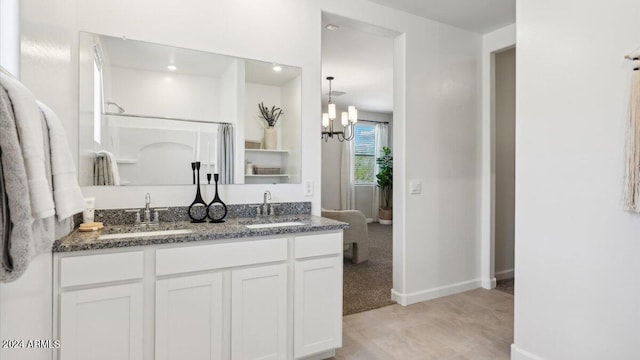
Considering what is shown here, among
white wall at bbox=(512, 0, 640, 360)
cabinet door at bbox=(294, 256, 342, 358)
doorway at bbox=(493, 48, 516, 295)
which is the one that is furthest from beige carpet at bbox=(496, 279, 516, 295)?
cabinet door at bbox=(294, 256, 342, 358)

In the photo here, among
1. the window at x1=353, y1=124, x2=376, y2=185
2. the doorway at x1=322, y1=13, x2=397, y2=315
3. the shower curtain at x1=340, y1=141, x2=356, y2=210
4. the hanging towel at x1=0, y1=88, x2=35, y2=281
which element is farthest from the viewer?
the window at x1=353, y1=124, x2=376, y2=185

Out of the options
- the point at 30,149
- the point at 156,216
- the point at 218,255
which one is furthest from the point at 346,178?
the point at 30,149

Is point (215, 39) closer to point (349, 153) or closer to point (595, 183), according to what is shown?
point (595, 183)

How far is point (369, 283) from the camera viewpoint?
3.77 metres

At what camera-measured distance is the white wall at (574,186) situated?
173cm

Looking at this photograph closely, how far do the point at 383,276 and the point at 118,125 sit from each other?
10.1 ft

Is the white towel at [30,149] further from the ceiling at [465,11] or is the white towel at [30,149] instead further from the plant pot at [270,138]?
the ceiling at [465,11]

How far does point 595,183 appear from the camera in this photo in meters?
1.82

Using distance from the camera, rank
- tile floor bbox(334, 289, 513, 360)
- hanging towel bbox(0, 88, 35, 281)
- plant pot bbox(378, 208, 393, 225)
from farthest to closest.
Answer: plant pot bbox(378, 208, 393, 225) < tile floor bbox(334, 289, 513, 360) < hanging towel bbox(0, 88, 35, 281)

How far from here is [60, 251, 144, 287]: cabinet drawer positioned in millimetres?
1516

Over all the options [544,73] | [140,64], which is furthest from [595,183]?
[140,64]

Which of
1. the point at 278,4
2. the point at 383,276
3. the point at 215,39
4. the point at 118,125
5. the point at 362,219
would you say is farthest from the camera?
the point at 362,219

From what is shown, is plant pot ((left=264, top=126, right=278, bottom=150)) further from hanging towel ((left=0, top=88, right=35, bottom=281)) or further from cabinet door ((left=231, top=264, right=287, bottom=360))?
hanging towel ((left=0, top=88, right=35, bottom=281))

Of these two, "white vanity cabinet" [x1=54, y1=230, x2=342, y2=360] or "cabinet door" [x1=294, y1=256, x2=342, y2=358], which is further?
"cabinet door" [x1=294, y1=256, x2=342, y2=358]
